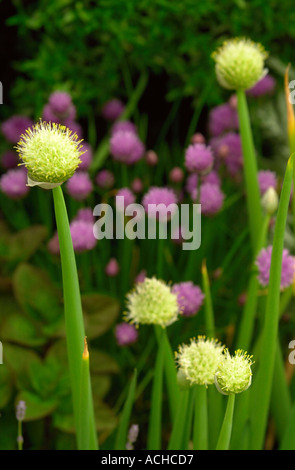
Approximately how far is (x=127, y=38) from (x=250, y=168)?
56cm

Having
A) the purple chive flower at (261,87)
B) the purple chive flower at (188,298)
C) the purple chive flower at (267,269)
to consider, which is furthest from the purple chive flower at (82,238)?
the purple chive flower at (261,87)

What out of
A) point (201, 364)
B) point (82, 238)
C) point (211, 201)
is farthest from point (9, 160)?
point (201, 364)

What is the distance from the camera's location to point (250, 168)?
955mm

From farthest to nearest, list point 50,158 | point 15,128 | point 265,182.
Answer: point 15,128 < point 265,182 < point 50,158

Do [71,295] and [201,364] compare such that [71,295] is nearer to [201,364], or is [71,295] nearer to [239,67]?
[201,364]

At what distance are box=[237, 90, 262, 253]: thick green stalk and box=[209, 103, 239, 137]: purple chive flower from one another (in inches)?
15.1

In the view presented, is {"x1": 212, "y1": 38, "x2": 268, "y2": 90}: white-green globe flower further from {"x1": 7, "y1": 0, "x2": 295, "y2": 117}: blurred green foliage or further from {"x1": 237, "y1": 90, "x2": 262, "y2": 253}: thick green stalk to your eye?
{"x1": 7, "y1": 0, "x2": 295, "y2": 117}: blurred green foliage

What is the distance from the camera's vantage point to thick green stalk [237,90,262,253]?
0.94m

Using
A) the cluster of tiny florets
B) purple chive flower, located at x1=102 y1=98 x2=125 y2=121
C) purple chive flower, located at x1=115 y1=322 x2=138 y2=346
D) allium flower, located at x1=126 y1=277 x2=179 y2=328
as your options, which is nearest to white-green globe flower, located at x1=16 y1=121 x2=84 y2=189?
the cluster of tiny florets

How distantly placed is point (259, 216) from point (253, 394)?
0.30 m

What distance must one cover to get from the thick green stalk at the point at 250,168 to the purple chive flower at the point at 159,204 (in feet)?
0.49

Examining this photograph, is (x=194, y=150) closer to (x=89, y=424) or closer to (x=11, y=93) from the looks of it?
(x=89, y=424)

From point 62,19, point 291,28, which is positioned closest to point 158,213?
point 62,19

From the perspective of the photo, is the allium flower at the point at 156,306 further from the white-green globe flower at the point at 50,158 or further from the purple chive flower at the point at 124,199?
the purple chive flower at the point at 124,199
